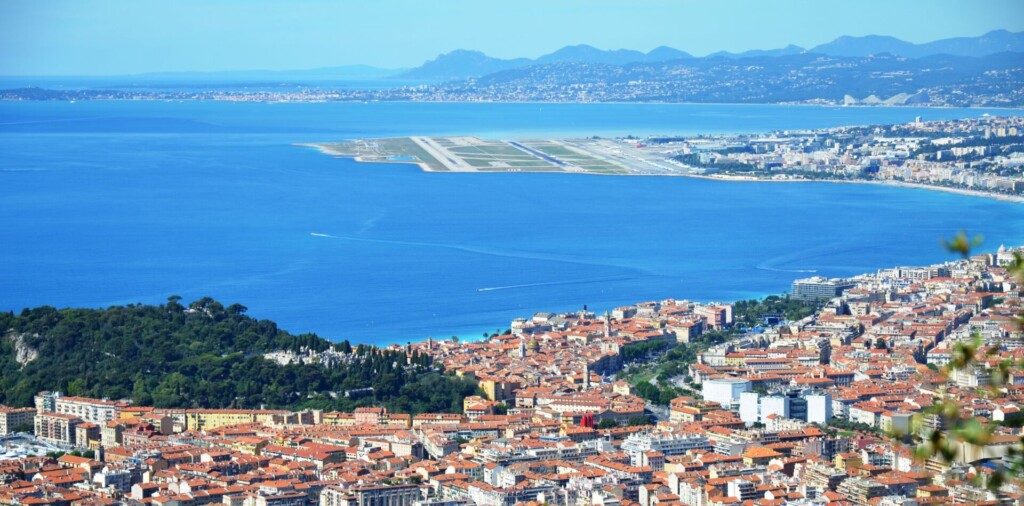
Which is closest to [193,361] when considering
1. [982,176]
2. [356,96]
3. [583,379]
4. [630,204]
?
[583,379]

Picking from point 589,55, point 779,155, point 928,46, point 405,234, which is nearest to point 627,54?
point 589,55

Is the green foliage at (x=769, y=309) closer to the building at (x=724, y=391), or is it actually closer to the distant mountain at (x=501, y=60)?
the building at (x=724, y=391)

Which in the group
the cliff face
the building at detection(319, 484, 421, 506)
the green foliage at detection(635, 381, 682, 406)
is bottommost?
the green foliage at detection(635, 381, 682, 406)

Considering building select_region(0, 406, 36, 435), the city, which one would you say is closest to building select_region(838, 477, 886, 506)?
the city

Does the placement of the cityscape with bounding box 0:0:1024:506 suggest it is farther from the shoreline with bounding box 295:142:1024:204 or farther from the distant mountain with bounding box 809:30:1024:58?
the distant mountain with bounding box 809:30:1024:58

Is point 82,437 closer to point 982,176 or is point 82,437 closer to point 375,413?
point 375,413
